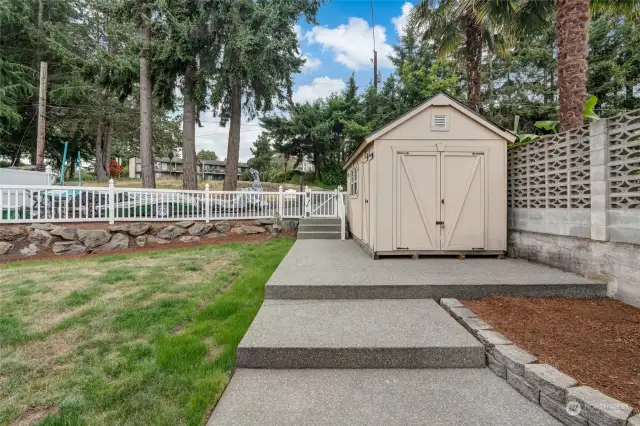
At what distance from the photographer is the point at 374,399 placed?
77.7 inches

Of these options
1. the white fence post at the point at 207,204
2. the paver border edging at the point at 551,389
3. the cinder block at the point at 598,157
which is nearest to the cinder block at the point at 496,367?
the paver border edging at the point at 551,389

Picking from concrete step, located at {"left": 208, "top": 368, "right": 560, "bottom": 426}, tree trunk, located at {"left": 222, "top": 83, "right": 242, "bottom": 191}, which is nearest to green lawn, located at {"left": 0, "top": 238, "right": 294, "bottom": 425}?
concrete step, located at {"left": 208, "top": 368, "right": 560, "bottom": 426}

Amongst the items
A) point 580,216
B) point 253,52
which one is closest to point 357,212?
point 580,216

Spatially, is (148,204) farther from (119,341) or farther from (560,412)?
(560,412)

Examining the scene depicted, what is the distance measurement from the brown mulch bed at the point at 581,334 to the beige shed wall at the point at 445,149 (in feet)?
6.49

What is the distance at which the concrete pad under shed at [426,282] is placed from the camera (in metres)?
3.50

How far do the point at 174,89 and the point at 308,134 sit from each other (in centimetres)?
1153

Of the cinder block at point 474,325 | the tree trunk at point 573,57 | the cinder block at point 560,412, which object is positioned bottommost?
the cinder block at point 560,412

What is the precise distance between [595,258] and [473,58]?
6.26 metres

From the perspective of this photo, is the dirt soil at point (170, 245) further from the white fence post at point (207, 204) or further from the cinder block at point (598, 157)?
the cinder block at point (598, 157)

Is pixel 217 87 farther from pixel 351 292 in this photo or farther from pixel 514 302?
pixel 514 302

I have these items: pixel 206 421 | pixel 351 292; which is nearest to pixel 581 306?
pixel 351 292

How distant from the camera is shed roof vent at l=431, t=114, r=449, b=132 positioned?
206 inches

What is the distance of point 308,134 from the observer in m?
22.3
